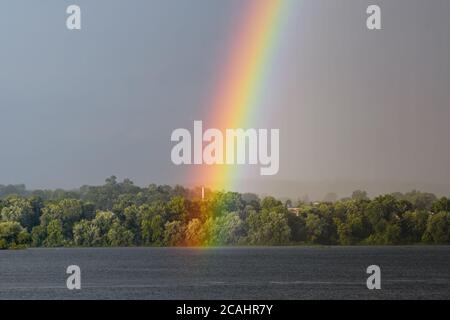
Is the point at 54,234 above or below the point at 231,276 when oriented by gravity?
below

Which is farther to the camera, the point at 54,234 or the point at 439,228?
the point at 54,234

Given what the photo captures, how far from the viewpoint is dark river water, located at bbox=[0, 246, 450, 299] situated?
284 feet

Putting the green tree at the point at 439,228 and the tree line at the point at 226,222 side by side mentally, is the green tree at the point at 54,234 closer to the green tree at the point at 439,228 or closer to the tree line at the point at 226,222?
the tree line at the point at 226,222

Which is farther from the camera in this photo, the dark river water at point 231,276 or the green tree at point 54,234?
the green tree at point 54,234

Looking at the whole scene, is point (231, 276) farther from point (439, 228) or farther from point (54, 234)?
point (439, 228)

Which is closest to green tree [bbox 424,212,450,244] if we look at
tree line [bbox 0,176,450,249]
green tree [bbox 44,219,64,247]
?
tree line [bbox 0,176,450,249]

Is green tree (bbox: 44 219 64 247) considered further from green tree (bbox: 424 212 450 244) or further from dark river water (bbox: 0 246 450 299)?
green tree (bbox: 424 212 450 244)

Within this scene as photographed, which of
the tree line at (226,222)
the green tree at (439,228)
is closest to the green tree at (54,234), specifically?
the tree line at (226,222)

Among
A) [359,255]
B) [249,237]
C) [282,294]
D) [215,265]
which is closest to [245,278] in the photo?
[282,294]

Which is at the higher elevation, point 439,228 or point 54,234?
point 439,228

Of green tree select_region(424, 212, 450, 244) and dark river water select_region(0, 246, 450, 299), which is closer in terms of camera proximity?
dark river water select_region(0, 246, 450, 299)

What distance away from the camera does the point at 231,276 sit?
114 m

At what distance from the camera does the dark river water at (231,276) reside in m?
86.4
